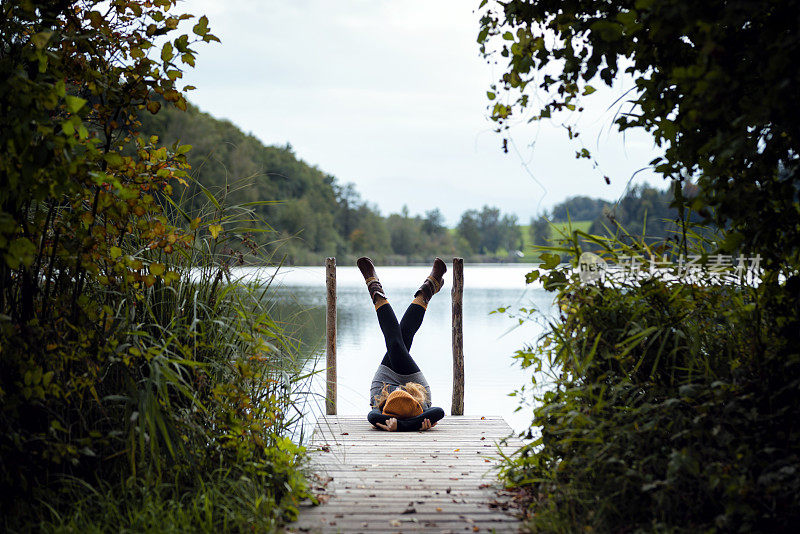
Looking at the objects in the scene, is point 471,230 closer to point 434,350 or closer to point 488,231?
point 488,231

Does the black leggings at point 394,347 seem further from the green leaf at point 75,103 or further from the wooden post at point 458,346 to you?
the green leaf at point 75,103

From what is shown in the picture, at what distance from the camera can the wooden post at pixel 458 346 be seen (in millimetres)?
6750

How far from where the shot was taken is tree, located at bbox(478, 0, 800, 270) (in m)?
2.29

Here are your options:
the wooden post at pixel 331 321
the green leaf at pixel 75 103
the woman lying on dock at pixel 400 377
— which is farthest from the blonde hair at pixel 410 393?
the green leaf at pixel 75 103

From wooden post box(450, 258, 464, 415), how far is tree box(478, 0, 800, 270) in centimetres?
364

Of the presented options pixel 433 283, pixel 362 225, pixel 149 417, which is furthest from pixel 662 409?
pixel 362 225

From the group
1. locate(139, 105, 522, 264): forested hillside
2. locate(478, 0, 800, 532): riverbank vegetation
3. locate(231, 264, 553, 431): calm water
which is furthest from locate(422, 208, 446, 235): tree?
locate(478, 0, 800, 532): riverbank vegetation

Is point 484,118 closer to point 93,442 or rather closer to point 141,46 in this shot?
point 141,46

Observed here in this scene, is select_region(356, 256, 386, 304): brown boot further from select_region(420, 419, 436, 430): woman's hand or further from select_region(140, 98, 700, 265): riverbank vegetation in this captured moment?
select_region(140, 98, 700, 265): riverbank vegetation

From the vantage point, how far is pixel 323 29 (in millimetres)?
67625

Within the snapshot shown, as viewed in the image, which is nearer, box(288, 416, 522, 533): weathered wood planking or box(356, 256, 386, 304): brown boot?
box(288, 416, 522, 533): weathered wood planking

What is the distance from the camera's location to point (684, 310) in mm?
3270

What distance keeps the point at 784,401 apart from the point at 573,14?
196 centimetres

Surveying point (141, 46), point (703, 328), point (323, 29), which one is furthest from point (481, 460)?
point (323, 29)
